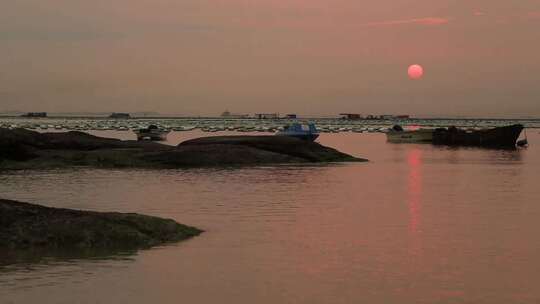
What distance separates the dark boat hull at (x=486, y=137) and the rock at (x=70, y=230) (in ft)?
282

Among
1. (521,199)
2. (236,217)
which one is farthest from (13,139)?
(521,199)

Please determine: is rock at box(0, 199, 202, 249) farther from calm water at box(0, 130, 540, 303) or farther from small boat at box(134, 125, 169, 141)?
small boat at box(134, 125, 169, 141)

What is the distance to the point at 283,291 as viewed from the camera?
574 inches

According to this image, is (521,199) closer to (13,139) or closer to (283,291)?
(283,291)

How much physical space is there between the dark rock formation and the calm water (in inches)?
379

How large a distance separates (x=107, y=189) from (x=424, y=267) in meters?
19.7

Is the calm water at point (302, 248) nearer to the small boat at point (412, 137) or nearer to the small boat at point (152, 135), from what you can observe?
the small boat at point (152, 135)

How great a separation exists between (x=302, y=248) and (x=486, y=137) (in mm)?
87778

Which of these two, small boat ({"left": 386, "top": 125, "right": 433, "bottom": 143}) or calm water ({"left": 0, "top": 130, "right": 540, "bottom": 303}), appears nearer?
calm water ({"left": 0, "top": 130, "right": 540, "bottom": 303})

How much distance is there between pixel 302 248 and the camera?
1917 centimetres

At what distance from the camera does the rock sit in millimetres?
18334

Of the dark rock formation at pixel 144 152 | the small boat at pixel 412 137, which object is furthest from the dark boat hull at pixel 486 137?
the dark rock formation at pixel 144 152

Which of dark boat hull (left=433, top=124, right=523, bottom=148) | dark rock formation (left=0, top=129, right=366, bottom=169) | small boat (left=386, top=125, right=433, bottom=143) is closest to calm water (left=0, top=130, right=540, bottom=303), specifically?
dark rock formation (left=0, top=129, right=366, bottom=169)

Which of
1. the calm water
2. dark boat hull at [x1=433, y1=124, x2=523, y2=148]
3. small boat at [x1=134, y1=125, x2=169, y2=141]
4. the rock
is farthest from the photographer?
small boat at [x1=134, y1=125, x2=169, y2=141]
